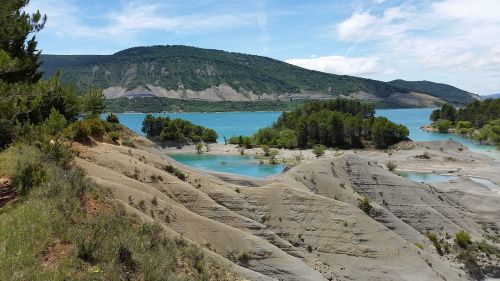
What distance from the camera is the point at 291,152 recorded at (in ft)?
431

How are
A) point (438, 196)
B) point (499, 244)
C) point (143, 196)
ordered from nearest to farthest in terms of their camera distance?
point (143, 196) → point (499, 244) → point (438, 196)

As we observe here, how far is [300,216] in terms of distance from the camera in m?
37.8

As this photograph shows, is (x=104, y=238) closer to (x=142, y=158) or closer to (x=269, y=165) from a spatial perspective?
(x=142, y=158)

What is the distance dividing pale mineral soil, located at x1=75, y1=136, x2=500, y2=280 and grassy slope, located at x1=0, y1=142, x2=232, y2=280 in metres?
5.32

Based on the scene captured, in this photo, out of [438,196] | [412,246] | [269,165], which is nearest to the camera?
[412,246]

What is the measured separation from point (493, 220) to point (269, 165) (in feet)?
190

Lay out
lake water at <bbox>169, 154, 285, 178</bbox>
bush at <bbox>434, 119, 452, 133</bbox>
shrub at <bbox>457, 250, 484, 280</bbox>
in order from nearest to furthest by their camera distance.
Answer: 1. shrub at <bbox>457, 250, 484, 280</bbox>
2. lake water at <bbox>169, 154, 285, 178</bbox>
3. bush at <bbox>434, 119, 452, 133</bbox>

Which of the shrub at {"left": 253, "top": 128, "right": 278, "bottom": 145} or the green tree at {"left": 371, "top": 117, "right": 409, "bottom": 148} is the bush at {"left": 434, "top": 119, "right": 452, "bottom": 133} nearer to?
the green tree at {"left": 371, "top": 117, "right": 409, "bottom": 148}

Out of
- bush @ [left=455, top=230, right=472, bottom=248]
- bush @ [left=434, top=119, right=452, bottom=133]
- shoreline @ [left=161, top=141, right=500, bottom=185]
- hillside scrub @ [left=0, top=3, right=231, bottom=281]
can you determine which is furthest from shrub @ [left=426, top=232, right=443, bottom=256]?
bush @ [left=434, top=119, right=452, bottom=133]

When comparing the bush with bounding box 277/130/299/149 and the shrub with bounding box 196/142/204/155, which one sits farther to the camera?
the bush with bounding box 277/130/299/149

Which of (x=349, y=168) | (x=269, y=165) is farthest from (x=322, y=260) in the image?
(x=269, y=165)

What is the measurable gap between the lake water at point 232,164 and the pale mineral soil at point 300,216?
40758mm

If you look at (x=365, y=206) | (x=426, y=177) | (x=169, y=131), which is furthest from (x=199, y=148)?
(x=365, y=206)

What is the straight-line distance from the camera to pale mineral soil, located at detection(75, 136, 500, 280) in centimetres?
2909
